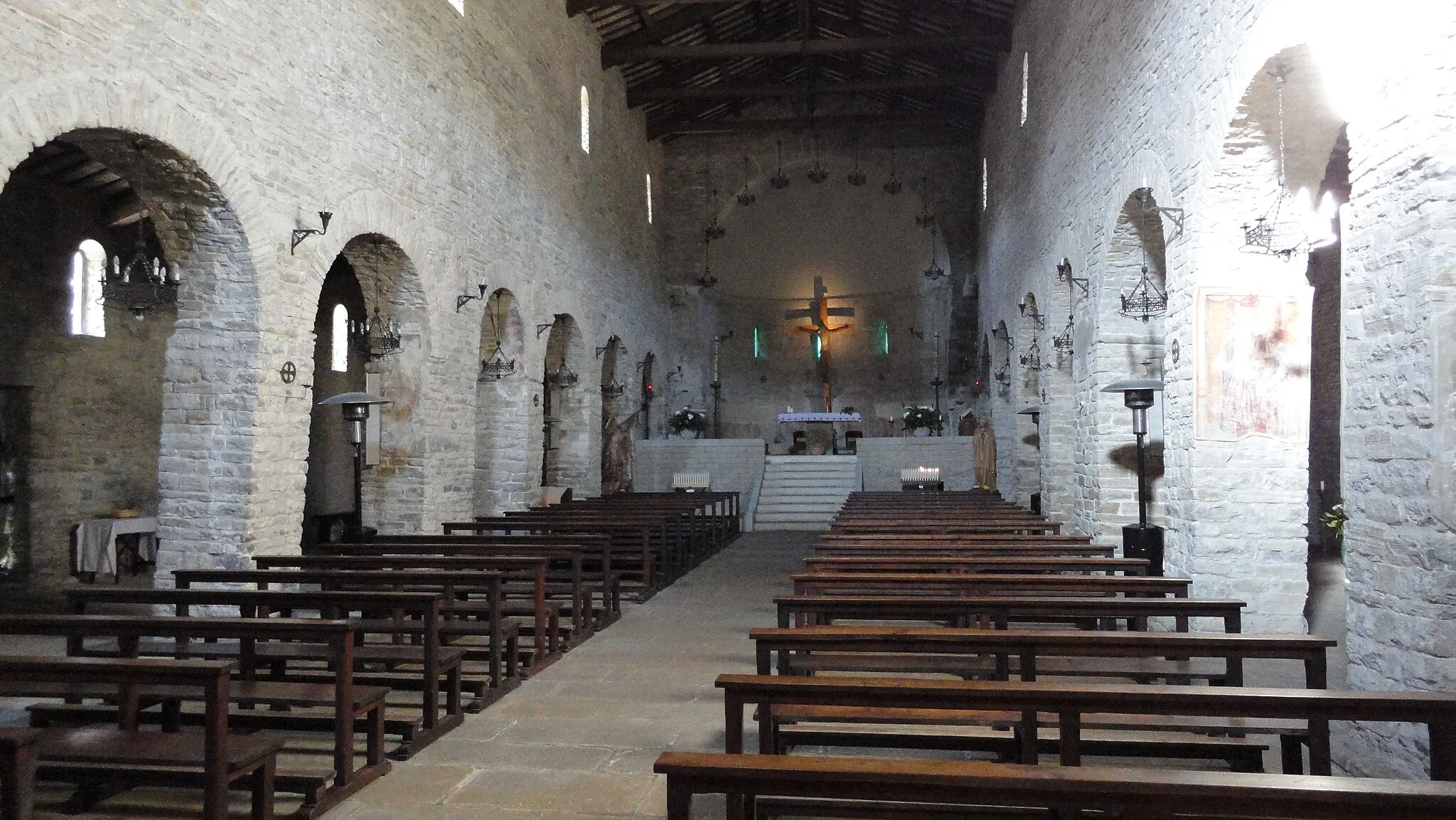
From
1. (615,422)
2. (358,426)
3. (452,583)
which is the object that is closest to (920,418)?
(615,422)

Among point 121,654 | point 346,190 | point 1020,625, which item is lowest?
point 1020,625

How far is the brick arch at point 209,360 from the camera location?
7.07m

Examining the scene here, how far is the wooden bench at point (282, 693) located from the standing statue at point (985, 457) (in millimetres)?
11861

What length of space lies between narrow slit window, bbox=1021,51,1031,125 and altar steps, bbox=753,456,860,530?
646cm

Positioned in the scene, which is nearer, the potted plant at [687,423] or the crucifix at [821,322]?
the potted plant at [687,423]

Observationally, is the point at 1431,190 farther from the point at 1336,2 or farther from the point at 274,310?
the point at 274,310

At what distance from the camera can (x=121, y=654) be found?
4078 millimetres

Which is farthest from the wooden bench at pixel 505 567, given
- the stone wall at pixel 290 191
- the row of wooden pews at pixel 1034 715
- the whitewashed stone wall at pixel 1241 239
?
the whitewashed stone wall at pixel 1241 239

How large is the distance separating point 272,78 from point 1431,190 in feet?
25.2

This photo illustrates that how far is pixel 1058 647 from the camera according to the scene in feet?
11.0

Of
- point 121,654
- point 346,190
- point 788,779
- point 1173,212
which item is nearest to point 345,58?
point 346,190

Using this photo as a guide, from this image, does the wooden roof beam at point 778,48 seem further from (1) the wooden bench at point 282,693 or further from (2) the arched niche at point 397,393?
(1) the wooden bench at point 282,693

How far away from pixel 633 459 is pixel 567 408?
8.80ft

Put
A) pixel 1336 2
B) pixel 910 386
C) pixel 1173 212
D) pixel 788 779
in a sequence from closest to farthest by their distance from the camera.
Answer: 1. pixel 788 779
2. pixel 1336 2
3. pixel 1173 212
4. pixel 910 386
